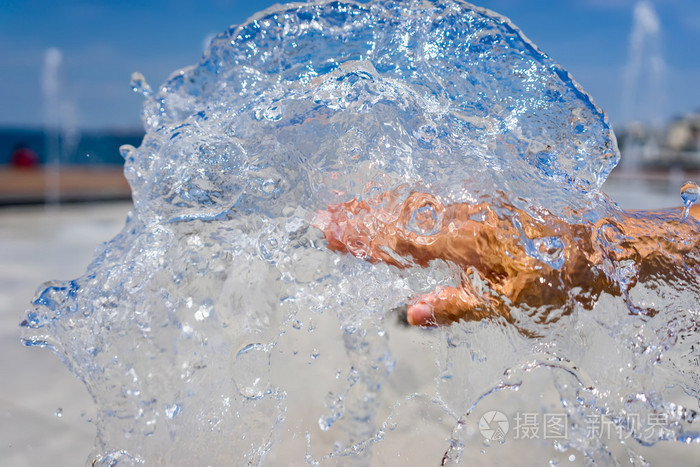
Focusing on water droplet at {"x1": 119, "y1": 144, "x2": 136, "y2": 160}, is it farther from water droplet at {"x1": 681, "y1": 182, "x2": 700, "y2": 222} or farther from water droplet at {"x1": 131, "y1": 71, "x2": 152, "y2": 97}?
water droplet at {"x1": 681, "y1": 182, "x2": 700, "y2": 222}

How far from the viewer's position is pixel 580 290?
1459 millimetres

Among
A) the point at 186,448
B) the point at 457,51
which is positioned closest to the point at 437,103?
the point at 457,51

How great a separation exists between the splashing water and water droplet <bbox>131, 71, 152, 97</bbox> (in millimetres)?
292

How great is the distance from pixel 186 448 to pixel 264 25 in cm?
119

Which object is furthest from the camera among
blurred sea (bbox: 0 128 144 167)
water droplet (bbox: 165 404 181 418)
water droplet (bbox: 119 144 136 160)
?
blurred sea (bbox: 0 128 144 167)

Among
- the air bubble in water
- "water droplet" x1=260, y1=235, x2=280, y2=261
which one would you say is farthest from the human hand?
"water droplet" x1=260, y1=235, x2=280, y2=261

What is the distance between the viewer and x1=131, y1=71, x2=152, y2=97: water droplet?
71.9 inches

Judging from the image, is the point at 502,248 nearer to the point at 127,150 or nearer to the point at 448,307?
the point at 448,307

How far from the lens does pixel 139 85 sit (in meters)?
1.86

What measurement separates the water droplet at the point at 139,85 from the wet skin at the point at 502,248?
0.79m

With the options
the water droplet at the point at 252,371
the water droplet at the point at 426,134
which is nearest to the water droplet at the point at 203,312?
the water droplet at the point at 252,371

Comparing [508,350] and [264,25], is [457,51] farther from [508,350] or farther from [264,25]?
[508,350]

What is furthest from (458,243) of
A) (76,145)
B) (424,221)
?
(76,145)

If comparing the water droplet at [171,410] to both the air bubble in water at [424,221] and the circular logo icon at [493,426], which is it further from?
the circular logo icon at [493,426]
